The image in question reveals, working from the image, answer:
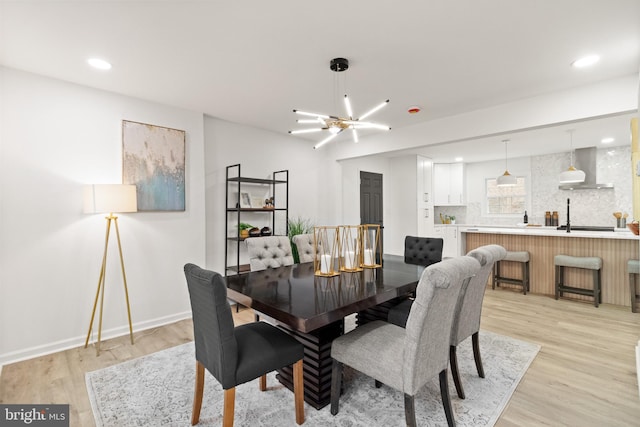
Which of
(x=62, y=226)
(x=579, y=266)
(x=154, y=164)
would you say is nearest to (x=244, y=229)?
(x=154, y=164)

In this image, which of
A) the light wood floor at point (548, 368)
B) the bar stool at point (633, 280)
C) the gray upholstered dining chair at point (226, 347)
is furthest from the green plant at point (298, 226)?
the bar stool at point (633, 280)

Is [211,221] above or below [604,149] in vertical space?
below

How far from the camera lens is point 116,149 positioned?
10.8ft

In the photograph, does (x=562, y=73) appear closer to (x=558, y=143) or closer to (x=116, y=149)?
(x=558, y=143)

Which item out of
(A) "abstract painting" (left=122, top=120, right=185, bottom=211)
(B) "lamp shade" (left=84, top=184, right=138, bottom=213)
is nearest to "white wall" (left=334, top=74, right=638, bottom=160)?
(A) "abstract painting" (left=122, top=120, right=185, bottom=211)

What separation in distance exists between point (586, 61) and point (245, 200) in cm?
387

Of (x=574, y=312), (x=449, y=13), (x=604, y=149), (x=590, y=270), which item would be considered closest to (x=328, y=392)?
(x=449, y=13)

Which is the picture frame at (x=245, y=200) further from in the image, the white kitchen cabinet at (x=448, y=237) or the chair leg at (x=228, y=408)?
the white kitchen cabinet at (x=448, y=237)

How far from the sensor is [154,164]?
11.5 feet

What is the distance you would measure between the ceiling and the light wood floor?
8.23ft

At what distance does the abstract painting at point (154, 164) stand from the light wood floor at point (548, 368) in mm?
1421

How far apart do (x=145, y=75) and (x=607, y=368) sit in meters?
4.65

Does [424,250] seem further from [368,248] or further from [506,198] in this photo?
[506,198]

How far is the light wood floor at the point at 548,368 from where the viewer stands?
2.01 metres
